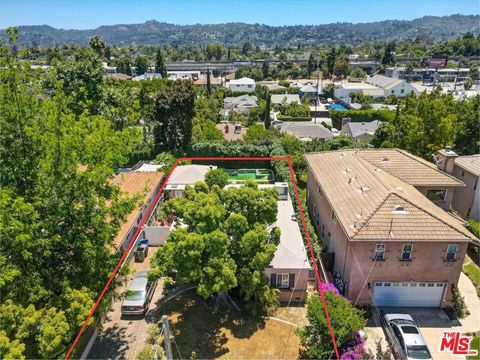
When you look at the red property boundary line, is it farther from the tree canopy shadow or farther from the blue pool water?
the blue pool water

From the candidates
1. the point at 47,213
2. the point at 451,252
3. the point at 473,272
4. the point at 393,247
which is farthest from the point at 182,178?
the point at 473,272

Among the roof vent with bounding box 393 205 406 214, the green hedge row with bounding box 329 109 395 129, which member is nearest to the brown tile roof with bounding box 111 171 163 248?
the roof vent with bounding box 393 205 406 214

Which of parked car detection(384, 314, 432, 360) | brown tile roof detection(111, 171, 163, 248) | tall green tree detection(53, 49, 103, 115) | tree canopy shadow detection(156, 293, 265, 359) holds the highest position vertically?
tall green tree detection(53, 49, 103, 115)

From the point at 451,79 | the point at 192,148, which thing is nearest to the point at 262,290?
the point at 192,148

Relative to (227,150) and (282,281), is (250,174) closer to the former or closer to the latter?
(227,150)

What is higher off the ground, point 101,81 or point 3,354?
point 101,81

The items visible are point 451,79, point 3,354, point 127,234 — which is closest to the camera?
point 3,354

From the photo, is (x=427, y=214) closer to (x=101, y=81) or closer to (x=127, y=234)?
(x=127, y=234)

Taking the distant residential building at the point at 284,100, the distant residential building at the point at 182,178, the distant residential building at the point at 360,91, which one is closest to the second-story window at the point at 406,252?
the distant residential building at the point at 182,178

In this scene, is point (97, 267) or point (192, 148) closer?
point (97, 267)
